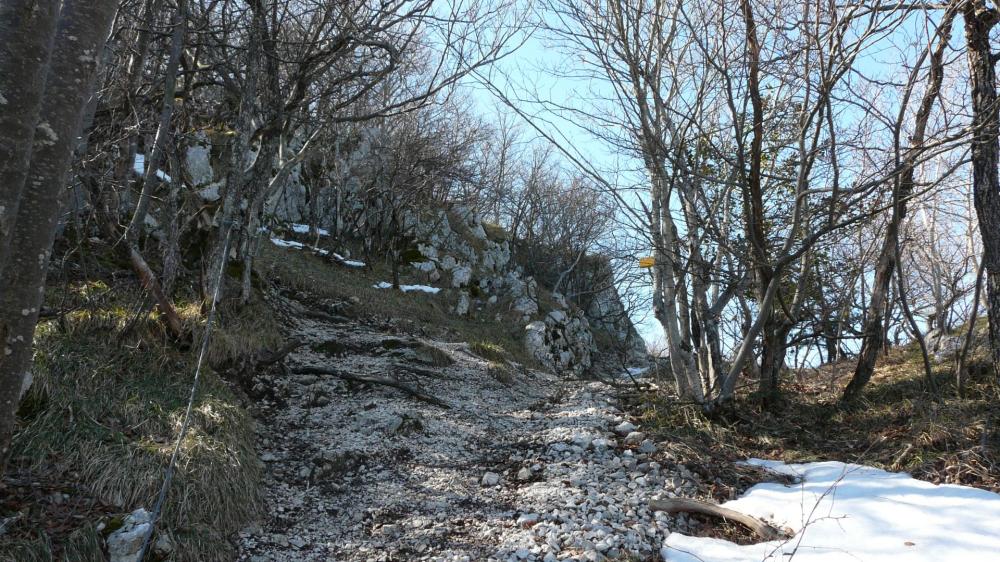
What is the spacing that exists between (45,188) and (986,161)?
273 inches

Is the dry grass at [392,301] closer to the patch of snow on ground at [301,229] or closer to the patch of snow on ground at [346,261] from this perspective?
the patch of snow on ground at [346,261]

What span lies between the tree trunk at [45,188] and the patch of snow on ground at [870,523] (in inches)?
139

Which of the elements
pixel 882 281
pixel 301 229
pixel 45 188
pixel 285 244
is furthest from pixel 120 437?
pixel 301 229

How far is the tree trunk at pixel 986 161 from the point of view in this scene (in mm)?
5062

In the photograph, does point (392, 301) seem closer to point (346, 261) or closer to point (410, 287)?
point (410, 287)

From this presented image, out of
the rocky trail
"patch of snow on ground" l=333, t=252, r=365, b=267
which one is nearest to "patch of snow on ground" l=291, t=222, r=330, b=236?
"patch of snow on ground" l=333, t=252, r=365, b=267

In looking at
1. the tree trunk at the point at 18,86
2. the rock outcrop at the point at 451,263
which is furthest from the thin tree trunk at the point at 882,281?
the rock outcrop at the point at 451,263

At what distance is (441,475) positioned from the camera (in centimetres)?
483

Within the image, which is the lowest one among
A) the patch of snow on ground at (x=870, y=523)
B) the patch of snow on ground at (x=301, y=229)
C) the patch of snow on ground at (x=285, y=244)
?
the patch of snow on ground at (x=870, y=523)

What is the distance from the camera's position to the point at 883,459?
459 cm

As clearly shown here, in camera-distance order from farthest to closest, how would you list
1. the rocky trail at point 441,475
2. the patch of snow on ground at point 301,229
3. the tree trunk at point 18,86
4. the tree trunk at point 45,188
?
the patch of snow on ground at point 301,229, the rocky trail at point 441,475, the tree trunk at point 45,188, the tree trunk at point 18,86

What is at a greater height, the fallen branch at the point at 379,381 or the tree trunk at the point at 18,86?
the tree trunk at the point at 18,86

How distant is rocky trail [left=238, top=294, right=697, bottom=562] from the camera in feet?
12.0

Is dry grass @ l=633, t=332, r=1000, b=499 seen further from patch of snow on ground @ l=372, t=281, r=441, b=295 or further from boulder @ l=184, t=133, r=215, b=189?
patch of snow on ground @ l=372, t=281, r=441, b=295
